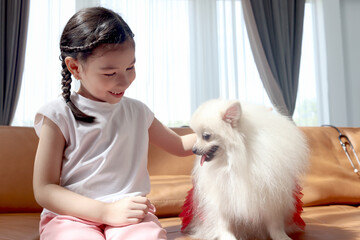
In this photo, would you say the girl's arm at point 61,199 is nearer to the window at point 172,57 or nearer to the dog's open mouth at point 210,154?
the dog's open mouth at point 210,154

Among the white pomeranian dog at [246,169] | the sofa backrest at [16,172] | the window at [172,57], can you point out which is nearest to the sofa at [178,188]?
the sofa backrest at [16,172]

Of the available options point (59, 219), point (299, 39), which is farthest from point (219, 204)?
point (299, 39)

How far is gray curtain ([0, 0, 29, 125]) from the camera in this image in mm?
3436

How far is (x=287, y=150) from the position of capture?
0.91 metres

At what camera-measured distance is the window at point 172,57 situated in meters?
3.74

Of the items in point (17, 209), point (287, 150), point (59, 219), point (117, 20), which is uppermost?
point (117, 20)

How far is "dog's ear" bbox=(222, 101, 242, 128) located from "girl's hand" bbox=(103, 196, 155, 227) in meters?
0.31

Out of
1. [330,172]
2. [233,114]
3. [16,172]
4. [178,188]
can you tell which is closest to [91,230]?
[233,114]

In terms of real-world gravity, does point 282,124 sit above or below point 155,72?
below

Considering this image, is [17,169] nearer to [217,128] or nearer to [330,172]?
[217,128]

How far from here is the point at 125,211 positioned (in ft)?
2.62

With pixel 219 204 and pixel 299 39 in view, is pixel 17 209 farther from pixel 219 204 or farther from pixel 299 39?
pixel 299 39

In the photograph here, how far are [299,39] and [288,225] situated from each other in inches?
150

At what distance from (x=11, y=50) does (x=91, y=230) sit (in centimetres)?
324
